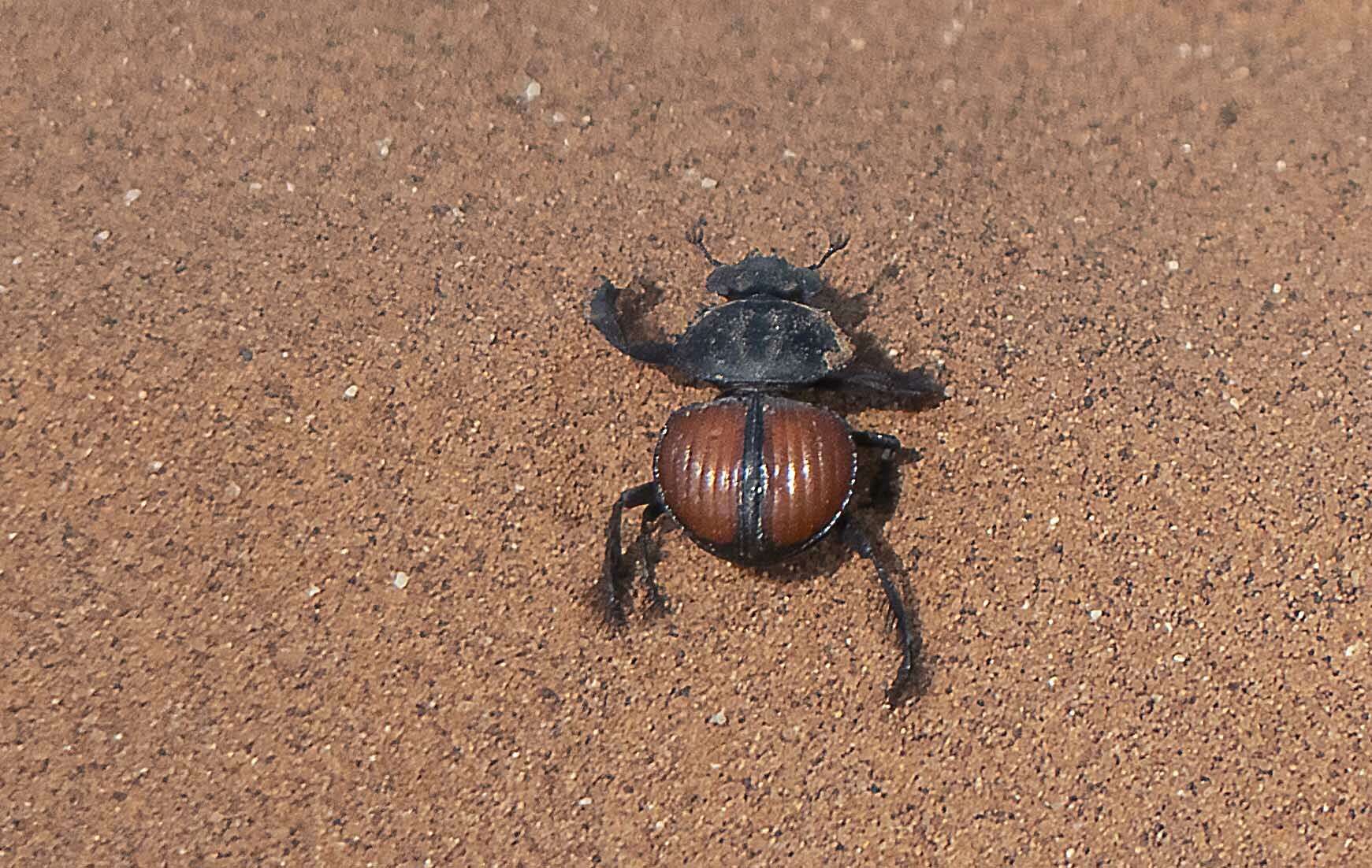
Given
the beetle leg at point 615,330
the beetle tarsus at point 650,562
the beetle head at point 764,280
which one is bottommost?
the beetle tarsus at point 650,562

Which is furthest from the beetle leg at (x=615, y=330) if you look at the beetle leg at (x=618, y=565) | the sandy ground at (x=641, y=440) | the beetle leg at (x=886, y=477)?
the beetle leg at (x=886, y=477)

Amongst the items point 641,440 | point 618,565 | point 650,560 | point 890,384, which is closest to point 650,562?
point 650,560

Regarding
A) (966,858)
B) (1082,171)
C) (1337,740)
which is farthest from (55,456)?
(1337,740)

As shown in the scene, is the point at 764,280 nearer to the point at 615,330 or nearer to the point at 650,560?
the point at 615,330

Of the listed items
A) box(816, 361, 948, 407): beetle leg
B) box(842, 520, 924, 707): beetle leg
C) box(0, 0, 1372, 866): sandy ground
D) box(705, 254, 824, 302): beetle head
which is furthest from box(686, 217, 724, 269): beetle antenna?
box(842, 520, 924, 707): beetle leg

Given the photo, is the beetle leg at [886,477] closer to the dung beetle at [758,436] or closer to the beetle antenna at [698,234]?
the dung beetle at [758,436]
